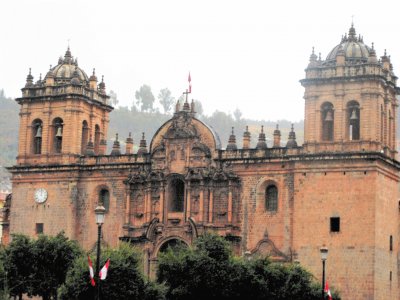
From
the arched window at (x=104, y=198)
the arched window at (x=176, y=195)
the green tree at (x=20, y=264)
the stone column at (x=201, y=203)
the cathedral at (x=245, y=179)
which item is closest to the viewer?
the green tree at (x=20, y=264)

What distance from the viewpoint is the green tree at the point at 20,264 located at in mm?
52344

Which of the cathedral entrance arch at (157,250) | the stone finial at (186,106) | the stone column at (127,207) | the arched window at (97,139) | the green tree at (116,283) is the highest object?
the stone finial at (186,106)

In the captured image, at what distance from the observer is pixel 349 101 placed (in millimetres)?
56438

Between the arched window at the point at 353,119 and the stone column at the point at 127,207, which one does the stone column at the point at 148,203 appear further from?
the arched window at the point at 353,119

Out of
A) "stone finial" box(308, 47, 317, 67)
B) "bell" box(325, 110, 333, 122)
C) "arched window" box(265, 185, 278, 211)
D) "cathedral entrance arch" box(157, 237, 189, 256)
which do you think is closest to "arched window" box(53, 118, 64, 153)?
"cathedral entrance arch" box(157, 237, 189, 256)

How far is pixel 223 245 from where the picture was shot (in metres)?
50.6

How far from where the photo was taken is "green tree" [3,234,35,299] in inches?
2061

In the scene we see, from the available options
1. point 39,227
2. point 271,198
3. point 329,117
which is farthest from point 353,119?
point 39,227

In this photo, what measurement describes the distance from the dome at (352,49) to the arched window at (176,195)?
11700mm

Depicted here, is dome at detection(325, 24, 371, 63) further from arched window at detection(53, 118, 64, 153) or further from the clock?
the clock

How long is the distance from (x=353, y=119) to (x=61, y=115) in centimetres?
1964

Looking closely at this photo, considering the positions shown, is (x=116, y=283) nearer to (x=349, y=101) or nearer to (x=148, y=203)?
(x=148, y=203)

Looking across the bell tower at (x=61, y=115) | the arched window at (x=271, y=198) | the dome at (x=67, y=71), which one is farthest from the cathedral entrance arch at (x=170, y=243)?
the dome at (x=67, y=71)

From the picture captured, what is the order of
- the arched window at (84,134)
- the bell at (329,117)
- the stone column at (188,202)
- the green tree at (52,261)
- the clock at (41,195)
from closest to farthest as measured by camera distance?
the green tree at (52,261) → the bell at (329,117) → the stone column at (188,202) → the clock at (41,195) → the arched window at (84,134)
